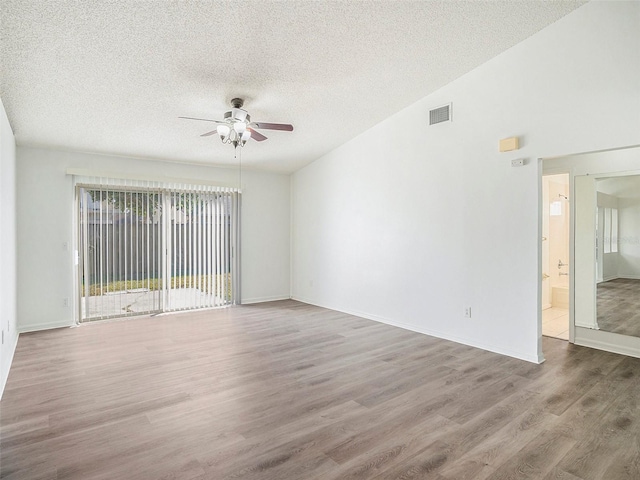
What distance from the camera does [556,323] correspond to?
556 cm

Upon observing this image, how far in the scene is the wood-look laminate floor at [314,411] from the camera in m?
2.22

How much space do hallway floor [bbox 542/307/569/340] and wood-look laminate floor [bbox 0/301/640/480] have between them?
417mm

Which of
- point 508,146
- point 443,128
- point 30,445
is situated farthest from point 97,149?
point 508,146

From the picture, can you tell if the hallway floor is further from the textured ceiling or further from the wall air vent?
the textured ceiling

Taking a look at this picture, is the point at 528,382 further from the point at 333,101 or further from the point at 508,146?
the point at 333,101

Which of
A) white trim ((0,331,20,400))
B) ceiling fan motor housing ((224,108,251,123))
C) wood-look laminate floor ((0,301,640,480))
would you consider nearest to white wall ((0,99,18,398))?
white trim ((0,331,20,400))

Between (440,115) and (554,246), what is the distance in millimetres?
3662

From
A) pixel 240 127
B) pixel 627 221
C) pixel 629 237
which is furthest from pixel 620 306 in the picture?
pixel 240 127

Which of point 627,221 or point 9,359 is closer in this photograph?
point 9,359

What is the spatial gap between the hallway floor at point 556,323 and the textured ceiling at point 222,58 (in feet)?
12.1

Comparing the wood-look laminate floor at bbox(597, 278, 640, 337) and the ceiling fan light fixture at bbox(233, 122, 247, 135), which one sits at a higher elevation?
A: the ceiling fan light fixture at bbox(233, 122, 247, 135)

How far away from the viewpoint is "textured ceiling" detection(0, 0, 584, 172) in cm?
293

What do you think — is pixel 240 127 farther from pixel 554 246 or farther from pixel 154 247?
pixel 554 246

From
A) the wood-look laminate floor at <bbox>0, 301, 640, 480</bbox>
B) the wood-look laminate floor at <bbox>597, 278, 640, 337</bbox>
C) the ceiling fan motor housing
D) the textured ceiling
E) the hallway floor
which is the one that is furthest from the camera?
the hallway floor
